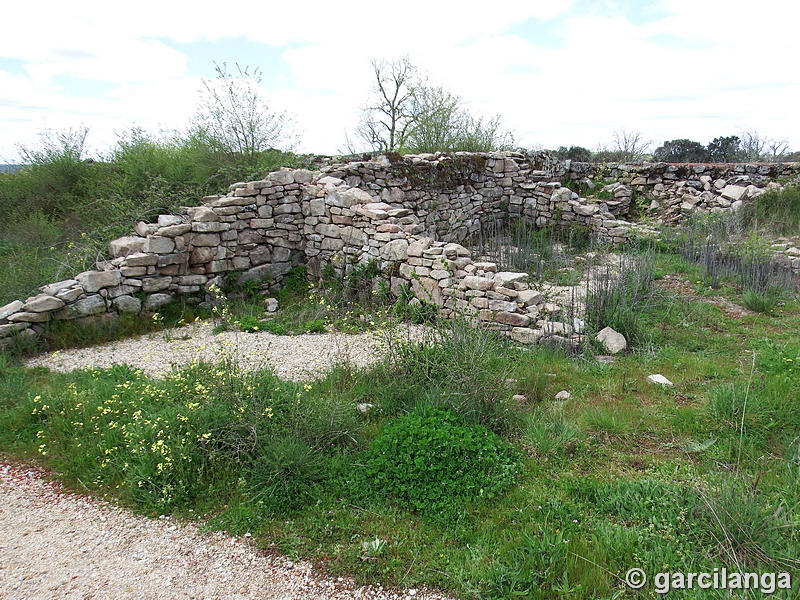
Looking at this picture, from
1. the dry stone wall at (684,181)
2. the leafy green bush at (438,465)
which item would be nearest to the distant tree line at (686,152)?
the dry stone wall at (684,181)

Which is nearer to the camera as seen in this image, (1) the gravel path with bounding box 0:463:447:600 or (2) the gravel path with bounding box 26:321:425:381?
(1) the gravel path with bounding box 0:463:447:600

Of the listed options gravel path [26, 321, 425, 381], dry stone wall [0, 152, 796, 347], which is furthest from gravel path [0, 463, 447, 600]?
dry stone wall [0, 152, 796, 347]

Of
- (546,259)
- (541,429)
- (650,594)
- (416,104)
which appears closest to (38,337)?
(541,429)

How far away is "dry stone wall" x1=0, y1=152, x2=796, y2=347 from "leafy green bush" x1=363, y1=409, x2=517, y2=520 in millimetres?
1658

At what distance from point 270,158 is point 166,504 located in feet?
29.7

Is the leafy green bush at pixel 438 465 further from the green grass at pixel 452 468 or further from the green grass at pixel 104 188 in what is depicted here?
the green grass at pixel 104 188

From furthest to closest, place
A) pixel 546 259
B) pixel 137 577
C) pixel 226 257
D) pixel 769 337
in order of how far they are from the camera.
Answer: pixel 546 259, pixel 226 257, pixel 769 337, pixel 137 577

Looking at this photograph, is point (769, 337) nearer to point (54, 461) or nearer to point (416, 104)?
point (54, 461)

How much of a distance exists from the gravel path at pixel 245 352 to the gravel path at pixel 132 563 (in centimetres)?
222

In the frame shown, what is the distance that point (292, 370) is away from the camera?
625 centimetres

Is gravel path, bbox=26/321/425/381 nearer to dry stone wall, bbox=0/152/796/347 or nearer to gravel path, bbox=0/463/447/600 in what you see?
dry stone wall, bbox=0/152/796/347

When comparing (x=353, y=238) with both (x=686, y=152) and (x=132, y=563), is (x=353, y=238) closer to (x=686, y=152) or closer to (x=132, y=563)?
(x=132, y=563)

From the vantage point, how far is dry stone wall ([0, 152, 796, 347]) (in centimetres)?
732

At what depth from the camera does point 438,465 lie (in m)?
4.07
